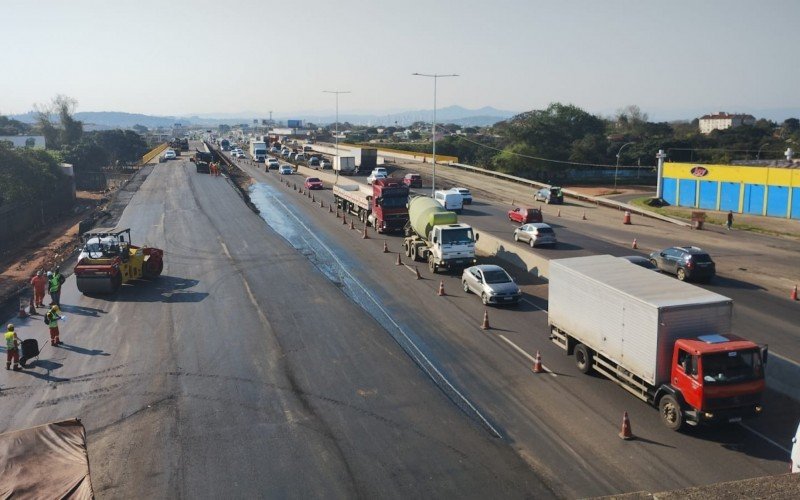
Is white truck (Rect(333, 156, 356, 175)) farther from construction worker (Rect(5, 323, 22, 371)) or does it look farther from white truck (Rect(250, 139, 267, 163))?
construction worker (Rect(5, 323, 22, 371))

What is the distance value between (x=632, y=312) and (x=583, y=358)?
9.60 feet

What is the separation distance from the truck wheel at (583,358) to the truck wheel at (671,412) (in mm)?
3035

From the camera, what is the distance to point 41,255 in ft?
136

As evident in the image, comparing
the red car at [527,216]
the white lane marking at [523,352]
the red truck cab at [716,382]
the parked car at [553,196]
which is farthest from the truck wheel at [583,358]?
the parked car at [553,196]

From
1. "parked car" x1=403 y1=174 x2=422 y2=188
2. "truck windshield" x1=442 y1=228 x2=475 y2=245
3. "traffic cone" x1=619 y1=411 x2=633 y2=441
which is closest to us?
"traffic cone" x1=619 y1=411 x2=633 y2=441

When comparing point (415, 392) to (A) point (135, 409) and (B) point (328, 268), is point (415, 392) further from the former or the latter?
(B) point (328, 268)

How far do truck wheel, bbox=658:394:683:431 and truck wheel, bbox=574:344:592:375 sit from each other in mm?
3035

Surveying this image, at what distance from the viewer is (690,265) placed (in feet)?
97.1

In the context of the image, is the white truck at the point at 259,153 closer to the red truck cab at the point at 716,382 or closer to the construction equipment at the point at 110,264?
the construction equipment at the point at 110,264

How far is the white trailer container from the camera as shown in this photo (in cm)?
1547

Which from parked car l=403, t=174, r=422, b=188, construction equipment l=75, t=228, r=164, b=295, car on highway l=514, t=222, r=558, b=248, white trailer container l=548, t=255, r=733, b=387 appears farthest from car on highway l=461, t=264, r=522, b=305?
parked car l=403, t=174, r=422, b=188

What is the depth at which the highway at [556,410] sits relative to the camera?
13234mm

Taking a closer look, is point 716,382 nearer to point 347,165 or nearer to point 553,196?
point 553,196

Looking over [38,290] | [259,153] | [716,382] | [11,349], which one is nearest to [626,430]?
[716,382]
